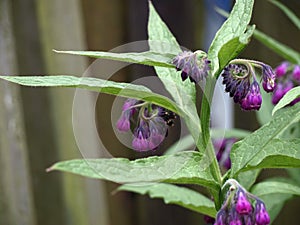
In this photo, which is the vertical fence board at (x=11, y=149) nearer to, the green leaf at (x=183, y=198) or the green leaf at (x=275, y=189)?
the green leaf at (x=183, y=198)

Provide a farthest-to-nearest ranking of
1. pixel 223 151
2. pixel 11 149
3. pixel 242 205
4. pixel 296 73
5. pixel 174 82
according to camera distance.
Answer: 1. pixel 11 149
2. pixel 223 151
3. pixel 296 73
4. pixel 174 82
5. pixel 242 205

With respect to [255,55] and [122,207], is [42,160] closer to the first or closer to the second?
[122,207]

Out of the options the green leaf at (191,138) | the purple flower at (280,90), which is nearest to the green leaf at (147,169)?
the purple flower at (280,90)

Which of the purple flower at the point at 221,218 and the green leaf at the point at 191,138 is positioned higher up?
the purple flower at the point at 221,218

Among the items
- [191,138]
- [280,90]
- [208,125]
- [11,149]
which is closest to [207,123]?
[208,125]

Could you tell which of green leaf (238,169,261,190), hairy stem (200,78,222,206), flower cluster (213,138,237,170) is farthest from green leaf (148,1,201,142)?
flower cluster (213,138,237,170)

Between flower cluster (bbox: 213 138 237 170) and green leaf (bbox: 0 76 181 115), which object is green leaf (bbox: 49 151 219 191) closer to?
green leaf (bbox: 0 76 181 115)

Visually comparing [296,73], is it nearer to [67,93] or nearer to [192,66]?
Answer: [192,66]
